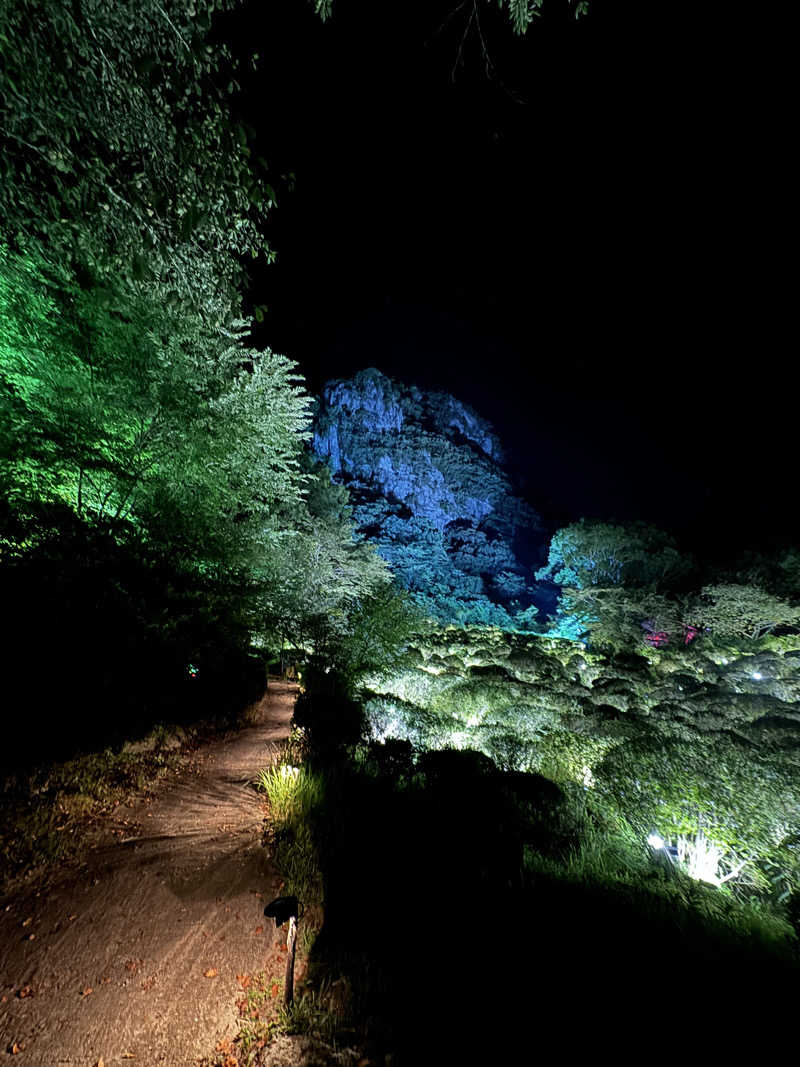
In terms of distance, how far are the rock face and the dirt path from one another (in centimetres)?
3227

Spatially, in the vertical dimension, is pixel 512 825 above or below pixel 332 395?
below

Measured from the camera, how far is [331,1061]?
7.77 ft

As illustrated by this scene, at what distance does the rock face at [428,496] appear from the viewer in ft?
133

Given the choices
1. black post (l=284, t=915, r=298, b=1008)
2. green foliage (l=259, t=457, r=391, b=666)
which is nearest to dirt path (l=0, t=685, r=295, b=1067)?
black post (l=284, t=915, r=298, b=1008)

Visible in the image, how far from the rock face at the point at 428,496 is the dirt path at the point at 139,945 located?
32.3 meters

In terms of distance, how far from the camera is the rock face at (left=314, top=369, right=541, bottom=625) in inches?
1592

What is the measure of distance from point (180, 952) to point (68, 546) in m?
4.32

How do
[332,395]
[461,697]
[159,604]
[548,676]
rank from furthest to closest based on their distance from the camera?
[332,395] → [548,676] → [461,697] → [159,604]

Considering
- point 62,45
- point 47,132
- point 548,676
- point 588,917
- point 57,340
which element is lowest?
point 588,917

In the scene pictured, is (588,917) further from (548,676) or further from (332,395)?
(332,395)

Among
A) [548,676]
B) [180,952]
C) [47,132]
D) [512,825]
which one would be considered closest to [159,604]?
[180,952]

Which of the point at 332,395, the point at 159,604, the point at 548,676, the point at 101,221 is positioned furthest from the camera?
the point at 332,395

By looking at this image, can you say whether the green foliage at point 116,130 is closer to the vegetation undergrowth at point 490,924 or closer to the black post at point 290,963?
the black post at point 290,963

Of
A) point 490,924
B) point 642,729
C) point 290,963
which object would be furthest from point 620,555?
point 290,963
